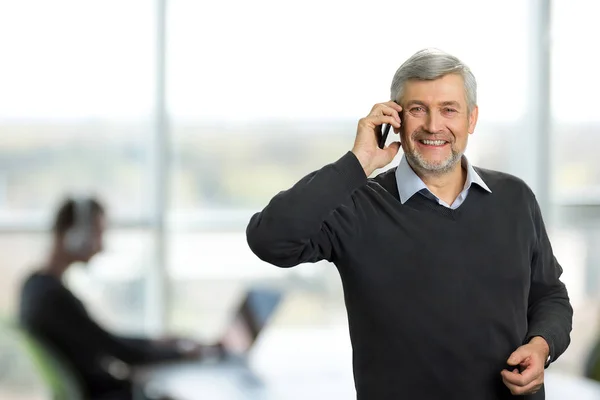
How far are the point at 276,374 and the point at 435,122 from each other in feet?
8.85

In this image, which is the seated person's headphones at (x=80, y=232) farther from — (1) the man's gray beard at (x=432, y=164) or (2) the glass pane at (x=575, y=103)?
(1) the man's gray beard at (x=432, y=164)

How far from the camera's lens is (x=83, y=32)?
4.12m

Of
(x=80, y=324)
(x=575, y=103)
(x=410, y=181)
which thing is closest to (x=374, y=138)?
(x=410, y=181)

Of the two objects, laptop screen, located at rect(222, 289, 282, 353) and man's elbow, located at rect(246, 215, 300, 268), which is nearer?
man's elbow, located at rect(246, 215, 300, 268)

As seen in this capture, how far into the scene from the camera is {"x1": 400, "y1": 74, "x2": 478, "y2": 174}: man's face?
174 centimetres

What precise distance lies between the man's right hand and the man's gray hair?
5 centimetres

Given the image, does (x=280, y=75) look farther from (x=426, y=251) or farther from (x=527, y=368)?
(x=527, y=368)

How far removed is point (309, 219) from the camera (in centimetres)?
163

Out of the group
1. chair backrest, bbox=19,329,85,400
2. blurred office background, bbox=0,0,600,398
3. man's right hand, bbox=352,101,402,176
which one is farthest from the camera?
blurred office background, bbox=0,0,600,398

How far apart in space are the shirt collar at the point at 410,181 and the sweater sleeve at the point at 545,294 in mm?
146

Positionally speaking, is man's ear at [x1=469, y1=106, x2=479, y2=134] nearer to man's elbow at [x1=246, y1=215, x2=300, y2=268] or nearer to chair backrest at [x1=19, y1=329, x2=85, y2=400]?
man's elbow at [x1=246, y1=215, x2=300, y2=268]

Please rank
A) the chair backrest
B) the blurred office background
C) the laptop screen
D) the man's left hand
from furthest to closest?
the laptop screen
the blurred office background
the chair backrest
the man's left hand

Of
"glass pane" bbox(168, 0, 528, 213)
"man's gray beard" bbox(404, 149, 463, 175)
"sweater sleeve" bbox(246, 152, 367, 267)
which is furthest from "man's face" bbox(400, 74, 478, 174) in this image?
"glass pane" bbox(168, 0, 528, 213)

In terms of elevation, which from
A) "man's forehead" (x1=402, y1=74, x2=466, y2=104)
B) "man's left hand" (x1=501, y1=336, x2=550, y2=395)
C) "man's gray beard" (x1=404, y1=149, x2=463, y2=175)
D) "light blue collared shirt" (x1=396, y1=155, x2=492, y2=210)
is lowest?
"man's left hand" (x1=501, y1=336, x2=550, y2=395)
